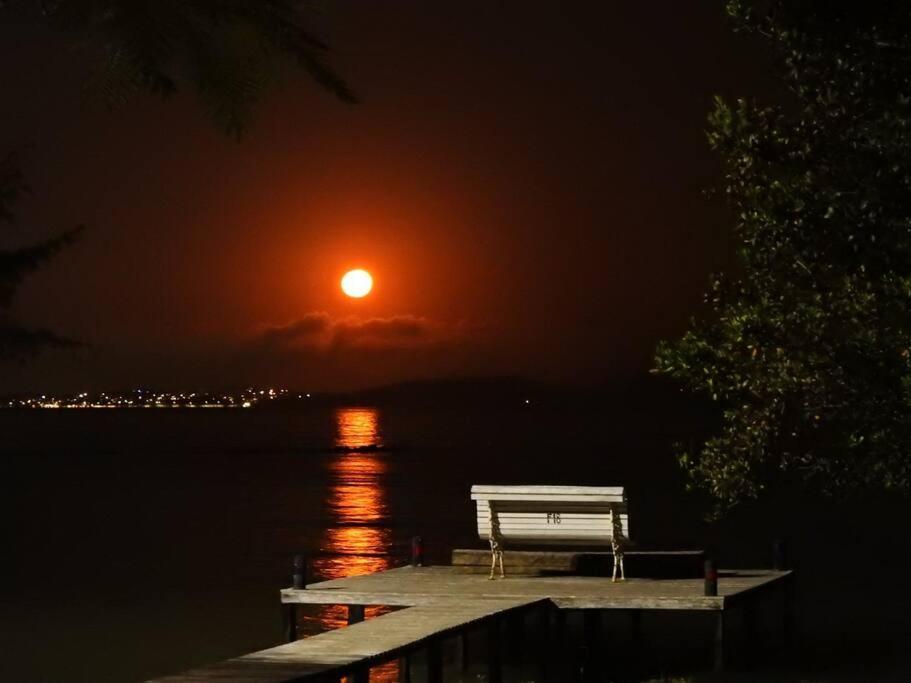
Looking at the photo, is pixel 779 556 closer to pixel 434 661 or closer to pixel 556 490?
pixel 556 490

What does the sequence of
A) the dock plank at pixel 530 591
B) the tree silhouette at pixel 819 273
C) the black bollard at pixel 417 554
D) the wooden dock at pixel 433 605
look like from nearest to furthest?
the tree silhouette at pixel 819 273, the wooden dock at pixel 433 605, the dock plank at pixel 530 591, the black bollard at pixel 417 554

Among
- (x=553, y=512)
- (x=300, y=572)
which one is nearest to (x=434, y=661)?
(x=300, y=572)

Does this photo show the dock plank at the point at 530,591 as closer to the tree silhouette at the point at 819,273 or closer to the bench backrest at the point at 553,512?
the bench backrest at the point at 553,512

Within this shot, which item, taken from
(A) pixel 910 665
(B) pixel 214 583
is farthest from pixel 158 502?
(A) pixel 910 665

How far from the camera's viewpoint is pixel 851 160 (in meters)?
11.0

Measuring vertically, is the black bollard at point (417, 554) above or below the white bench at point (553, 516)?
below

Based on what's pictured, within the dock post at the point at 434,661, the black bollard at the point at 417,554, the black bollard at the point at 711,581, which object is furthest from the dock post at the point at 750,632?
the dock post at the point at 434,661

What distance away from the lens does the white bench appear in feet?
57.6

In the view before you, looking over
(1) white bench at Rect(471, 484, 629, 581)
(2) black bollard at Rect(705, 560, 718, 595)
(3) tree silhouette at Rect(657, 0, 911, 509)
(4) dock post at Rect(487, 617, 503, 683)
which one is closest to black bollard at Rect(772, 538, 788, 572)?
(1) white bench at Rect(471, 484, 629, 581)

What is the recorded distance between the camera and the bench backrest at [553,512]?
691 inches

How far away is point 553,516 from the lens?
18.1 m

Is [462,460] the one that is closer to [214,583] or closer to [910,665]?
[214,583]

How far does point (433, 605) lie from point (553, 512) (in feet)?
8.89

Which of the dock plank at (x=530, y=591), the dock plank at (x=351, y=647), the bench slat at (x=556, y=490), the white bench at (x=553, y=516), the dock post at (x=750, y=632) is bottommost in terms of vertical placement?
the dock post at (x=750, y=632)
